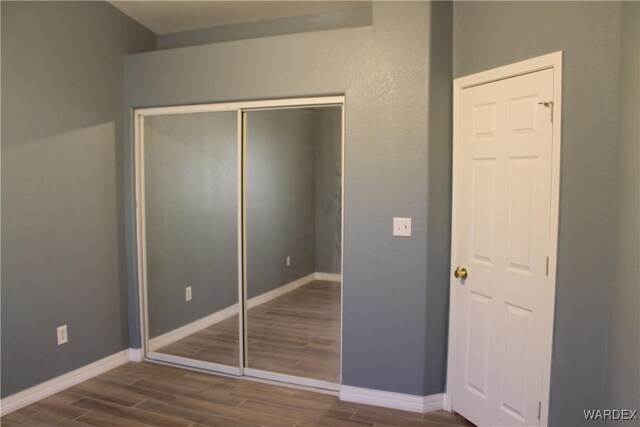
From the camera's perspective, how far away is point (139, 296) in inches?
141

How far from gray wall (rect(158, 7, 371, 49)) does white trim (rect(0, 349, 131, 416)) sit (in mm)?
2613

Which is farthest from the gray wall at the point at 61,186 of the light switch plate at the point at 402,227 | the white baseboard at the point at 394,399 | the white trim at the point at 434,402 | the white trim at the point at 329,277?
the white trim at the point at 434,402

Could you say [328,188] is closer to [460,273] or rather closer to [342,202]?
[342,202]

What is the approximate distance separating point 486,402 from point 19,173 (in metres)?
3.10

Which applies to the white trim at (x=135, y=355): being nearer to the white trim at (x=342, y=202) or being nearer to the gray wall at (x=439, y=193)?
the white trim at (x=342, y=202)

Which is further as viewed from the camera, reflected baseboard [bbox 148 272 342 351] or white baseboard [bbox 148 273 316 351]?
white baseboard [bbox 148 273 316 351]

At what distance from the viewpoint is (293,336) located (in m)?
3.31

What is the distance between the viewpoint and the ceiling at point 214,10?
3.31 meters

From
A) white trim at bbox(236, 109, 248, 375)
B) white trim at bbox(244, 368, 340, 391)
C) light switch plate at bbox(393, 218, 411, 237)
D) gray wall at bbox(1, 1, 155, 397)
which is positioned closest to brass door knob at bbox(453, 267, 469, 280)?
light switch plate at bbox(393, 218, 411, 237)

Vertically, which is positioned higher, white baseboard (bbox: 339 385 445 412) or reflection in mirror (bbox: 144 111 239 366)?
reflection in mirror (bbox: 144 111 239 366)

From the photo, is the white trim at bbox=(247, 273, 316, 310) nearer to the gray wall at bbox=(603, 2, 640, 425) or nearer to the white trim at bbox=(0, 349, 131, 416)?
the white trim at bbox=(0, 349, 131, 416)

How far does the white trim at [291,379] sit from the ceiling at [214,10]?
8.81ft

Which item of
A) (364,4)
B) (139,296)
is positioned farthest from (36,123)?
(364,4)

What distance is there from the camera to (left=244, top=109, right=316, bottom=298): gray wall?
10.3 feet
